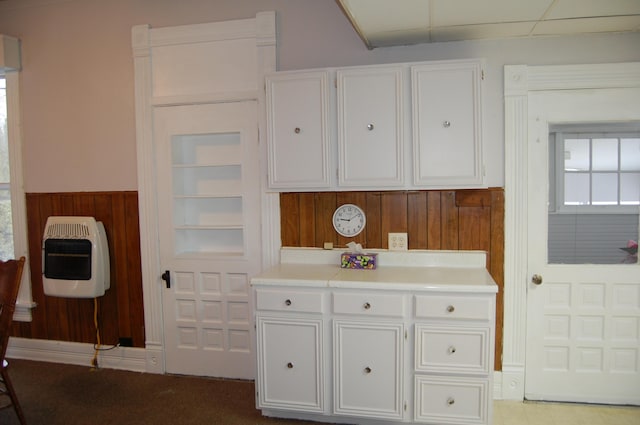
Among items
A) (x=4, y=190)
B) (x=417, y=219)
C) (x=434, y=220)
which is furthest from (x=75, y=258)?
(x=434, y=220)

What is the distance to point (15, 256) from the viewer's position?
11.7ft

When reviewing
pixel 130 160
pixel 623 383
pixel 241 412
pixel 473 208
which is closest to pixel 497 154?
pixel 473 208

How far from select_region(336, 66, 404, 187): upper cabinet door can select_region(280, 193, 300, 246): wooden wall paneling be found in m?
0.52

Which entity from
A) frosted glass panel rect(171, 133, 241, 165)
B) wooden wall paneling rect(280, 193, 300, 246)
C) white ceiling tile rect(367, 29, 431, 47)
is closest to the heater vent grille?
frosted glass panel rect(171, 133, 241, 165)

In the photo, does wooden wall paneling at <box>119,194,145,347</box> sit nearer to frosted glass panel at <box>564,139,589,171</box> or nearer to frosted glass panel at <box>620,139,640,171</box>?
frosted glass panel at <box>564,139,589,171</box>

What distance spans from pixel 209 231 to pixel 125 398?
1.27 meters

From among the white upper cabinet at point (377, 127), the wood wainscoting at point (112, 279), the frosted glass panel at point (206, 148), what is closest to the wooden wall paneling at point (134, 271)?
the wood wainscoting at point (112, 279)

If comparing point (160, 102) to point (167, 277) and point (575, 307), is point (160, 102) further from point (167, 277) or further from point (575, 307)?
point (575, 307)

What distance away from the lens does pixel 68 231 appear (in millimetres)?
3176

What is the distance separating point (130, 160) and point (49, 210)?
864 millimetres

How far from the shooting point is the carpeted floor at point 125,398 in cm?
264

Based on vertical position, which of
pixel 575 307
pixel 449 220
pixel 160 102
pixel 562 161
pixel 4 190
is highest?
pixel 160 102

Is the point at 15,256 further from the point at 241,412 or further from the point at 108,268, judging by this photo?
the point at 241,412

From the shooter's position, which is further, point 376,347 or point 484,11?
point 376,347
